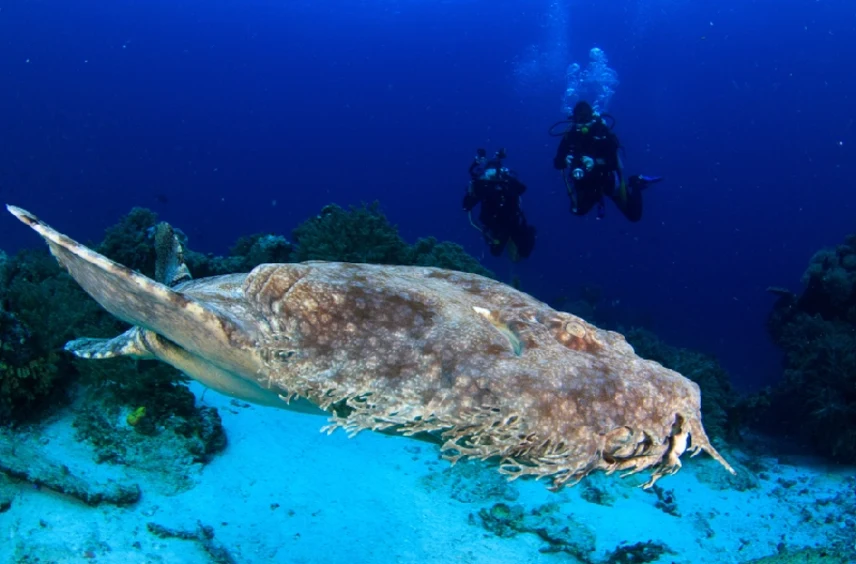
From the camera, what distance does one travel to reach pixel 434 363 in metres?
2.24

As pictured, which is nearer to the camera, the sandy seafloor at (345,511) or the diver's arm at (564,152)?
the sandy seafloor at (345,511)

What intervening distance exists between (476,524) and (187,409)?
3.52 metres

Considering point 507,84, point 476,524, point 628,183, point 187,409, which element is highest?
point 507,84

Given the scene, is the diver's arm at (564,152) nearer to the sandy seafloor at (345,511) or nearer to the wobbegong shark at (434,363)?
the sandy seafloor at (345,511)

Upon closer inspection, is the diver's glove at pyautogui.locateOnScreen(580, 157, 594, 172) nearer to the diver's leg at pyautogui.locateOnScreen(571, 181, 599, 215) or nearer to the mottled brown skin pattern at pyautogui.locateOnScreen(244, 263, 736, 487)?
the diver's leg at pyautogui.locateOnScreen(571, 181, 599, 215)

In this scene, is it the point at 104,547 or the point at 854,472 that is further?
the point at 854,472

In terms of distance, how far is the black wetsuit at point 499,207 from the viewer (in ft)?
44.4

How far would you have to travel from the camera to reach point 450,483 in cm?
608

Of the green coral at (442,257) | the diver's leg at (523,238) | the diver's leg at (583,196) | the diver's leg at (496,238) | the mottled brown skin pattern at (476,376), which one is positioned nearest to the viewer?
the mottled brown skin pattern at (476,376)

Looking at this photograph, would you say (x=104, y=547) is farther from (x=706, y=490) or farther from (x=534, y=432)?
(x=706, y=490)

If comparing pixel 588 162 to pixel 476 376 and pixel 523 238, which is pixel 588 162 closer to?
pixel 523 238

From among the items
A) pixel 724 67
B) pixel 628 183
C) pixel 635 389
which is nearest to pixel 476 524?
pixel 635 389

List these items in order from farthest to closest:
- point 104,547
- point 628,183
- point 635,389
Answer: point 628,183
point 104,547
point 635,389

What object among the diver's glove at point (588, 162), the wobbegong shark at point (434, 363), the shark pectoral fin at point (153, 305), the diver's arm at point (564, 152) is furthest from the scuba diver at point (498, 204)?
the shark pectoral fin at point (153, 305)
